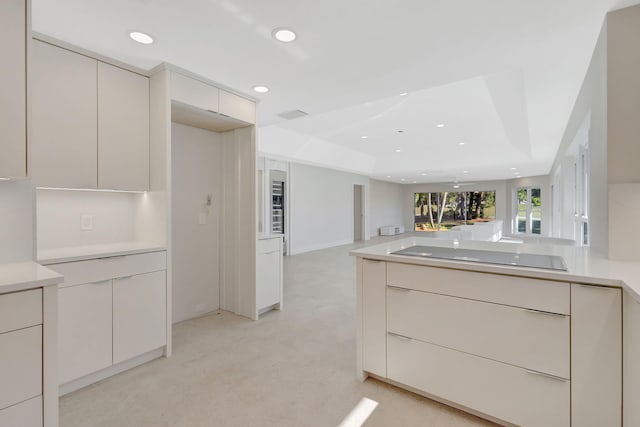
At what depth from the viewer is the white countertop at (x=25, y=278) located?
116 cm

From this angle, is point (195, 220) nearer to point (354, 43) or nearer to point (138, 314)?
point (138, 314)

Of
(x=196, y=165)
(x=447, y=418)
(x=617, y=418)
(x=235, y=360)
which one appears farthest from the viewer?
(x=196, y=165)

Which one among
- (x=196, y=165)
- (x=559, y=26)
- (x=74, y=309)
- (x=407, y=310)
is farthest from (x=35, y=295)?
(x=559, y=26)

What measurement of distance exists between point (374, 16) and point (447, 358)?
7.07 feet

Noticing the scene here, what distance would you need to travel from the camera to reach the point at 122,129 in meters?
2.36

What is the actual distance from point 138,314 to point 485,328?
2.39m

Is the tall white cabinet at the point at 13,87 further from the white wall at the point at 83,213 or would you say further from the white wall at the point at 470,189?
the white wall at the point at 470,189

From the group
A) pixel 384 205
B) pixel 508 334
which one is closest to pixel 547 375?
pixel 508 334

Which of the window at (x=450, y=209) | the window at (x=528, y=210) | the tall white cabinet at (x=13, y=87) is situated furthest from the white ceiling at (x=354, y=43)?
the window at (x=450, y=209)

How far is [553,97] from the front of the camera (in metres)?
3.39

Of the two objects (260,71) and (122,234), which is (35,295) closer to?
(122,234)

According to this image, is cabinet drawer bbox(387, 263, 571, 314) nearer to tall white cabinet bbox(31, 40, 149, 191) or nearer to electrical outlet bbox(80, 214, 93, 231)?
tall white cabinet bbox(31, 40, 149, 191)

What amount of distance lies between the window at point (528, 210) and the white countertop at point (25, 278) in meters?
14.2

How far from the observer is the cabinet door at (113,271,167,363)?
2.19 metres
